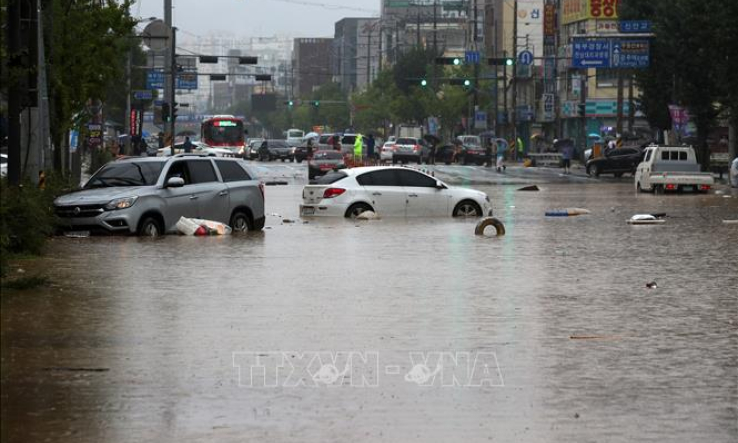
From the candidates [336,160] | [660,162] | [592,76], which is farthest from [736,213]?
[592,76]

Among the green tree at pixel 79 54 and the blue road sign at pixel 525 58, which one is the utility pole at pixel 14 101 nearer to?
the green tree at pixel 79 54

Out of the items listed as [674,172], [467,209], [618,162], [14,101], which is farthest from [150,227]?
[618,162]

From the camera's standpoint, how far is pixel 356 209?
35469 mm

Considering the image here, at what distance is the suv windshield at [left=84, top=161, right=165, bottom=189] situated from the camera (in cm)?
2814

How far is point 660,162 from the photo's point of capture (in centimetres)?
5378

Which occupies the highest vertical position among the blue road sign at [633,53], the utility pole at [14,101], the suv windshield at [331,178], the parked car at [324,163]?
the blue road sign at [633,53]

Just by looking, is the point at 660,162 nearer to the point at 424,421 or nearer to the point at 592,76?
the point at 424,421

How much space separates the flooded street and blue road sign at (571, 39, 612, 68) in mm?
49316

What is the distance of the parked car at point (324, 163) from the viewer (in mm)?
65188

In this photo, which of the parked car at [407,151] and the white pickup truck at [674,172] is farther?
the parked car at [407,151]

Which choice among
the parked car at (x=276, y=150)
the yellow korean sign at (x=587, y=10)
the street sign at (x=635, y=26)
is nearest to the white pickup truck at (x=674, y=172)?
the street sign at (x=635, y=26)

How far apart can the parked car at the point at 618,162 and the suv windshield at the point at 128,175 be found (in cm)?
4922

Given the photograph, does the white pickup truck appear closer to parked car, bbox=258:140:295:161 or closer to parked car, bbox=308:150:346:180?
parked car, bbox=308:150:346:180

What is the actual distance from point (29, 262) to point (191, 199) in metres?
6.75
